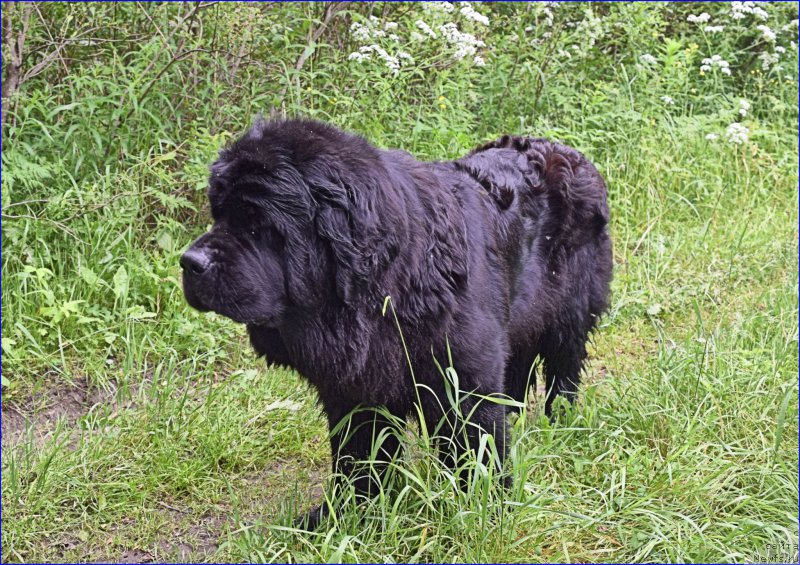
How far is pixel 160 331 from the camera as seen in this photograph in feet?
13.3

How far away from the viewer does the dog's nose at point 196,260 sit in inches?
94.0

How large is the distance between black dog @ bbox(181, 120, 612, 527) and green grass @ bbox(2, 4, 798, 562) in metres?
0.24

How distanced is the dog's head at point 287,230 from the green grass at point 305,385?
639mm

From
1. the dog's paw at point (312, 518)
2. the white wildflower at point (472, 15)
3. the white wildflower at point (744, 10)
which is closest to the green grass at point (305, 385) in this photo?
the dog's paw at point (312, 518)

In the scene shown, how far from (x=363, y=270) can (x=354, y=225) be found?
0.43 feet

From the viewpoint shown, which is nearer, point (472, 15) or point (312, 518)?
point (312, 518)

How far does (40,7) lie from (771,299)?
13.7ft

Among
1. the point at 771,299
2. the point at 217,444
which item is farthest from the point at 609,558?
the point at 771,299

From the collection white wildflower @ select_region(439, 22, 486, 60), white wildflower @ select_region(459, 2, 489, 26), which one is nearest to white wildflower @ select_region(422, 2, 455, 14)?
white wildflower @ select_region(459, 2, 489, 26)

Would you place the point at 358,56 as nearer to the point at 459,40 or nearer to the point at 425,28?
the point at 425,28

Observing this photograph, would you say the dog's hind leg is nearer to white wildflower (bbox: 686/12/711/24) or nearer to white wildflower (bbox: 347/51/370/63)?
white wildflower (bbox: 347/51/370/63)

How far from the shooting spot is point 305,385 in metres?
3.85

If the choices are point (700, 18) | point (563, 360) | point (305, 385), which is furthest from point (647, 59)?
point (305, 385)

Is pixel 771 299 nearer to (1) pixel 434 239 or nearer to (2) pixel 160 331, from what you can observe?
(1) pixel 434 239
